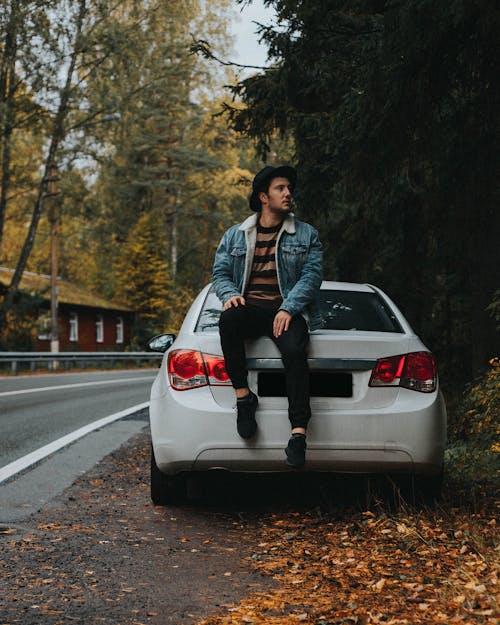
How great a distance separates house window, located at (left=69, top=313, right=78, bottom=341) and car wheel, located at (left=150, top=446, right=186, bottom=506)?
44.7 m

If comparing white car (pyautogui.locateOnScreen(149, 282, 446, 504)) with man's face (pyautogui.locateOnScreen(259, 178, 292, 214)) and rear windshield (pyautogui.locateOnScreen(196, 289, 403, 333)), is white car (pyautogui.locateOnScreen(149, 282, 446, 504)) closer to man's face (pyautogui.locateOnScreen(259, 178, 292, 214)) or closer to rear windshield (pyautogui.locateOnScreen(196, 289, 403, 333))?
rear windshield (pyautogui.locateOnScreen(196, 289, 403, 333))

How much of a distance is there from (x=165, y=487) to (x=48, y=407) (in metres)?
8.33

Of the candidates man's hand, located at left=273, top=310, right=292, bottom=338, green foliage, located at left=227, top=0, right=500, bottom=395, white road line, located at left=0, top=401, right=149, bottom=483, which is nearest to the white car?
man's hand, located at left=273, top=310, right=292, bottom=338

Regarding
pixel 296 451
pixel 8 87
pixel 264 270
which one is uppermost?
pixel 8 87

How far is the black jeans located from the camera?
498 cm

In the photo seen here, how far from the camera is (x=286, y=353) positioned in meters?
5.07

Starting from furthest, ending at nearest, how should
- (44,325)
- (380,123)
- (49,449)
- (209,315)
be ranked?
(44,325)
(49,449)
(380,123)
(209,315)

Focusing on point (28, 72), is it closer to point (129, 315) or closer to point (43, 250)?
point (129, 315)

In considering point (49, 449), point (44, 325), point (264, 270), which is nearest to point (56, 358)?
point (44, 325)

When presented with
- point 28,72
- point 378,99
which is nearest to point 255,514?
point 378,99

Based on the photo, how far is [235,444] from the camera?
200 inches

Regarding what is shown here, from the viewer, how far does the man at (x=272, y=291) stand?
5.02m

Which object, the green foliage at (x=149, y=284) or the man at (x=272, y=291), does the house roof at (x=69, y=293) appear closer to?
the green foliage at (x=149, y=284)

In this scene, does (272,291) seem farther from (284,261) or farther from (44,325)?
(44,325)
